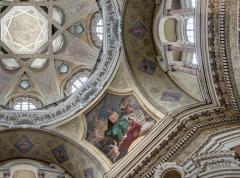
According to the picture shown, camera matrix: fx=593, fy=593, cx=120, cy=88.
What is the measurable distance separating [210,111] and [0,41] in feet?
40.6

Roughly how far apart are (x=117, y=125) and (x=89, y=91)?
5.89 ft

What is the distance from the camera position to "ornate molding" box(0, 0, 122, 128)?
68.8ft

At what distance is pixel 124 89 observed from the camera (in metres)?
20.7

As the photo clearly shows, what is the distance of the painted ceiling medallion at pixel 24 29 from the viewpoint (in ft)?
89.1

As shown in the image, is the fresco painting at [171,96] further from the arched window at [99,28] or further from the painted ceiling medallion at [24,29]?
the painted ceiling medallion at [24,29]

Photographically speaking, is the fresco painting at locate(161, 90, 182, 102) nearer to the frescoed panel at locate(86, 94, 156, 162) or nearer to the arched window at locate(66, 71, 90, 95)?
the frescoed panel at locate(86, 94, 156, 162)

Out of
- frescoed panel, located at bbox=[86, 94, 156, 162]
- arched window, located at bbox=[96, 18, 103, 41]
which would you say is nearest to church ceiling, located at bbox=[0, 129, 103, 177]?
frescoed panel, located at bbox=[86, 94, 156, 162]

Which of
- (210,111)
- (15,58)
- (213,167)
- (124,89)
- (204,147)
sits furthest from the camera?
(15,58)

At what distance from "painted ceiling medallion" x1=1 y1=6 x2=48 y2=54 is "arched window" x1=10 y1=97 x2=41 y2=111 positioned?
3.25 metres

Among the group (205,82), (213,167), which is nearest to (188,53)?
(205,82)

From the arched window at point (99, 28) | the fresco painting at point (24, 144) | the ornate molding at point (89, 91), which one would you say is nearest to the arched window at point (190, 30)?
the ornate molding at point (89, 91)

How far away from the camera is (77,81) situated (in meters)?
24.6

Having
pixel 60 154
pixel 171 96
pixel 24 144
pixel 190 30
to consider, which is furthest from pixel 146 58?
pixel 24 144

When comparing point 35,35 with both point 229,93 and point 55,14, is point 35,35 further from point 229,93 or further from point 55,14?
point 229,93
